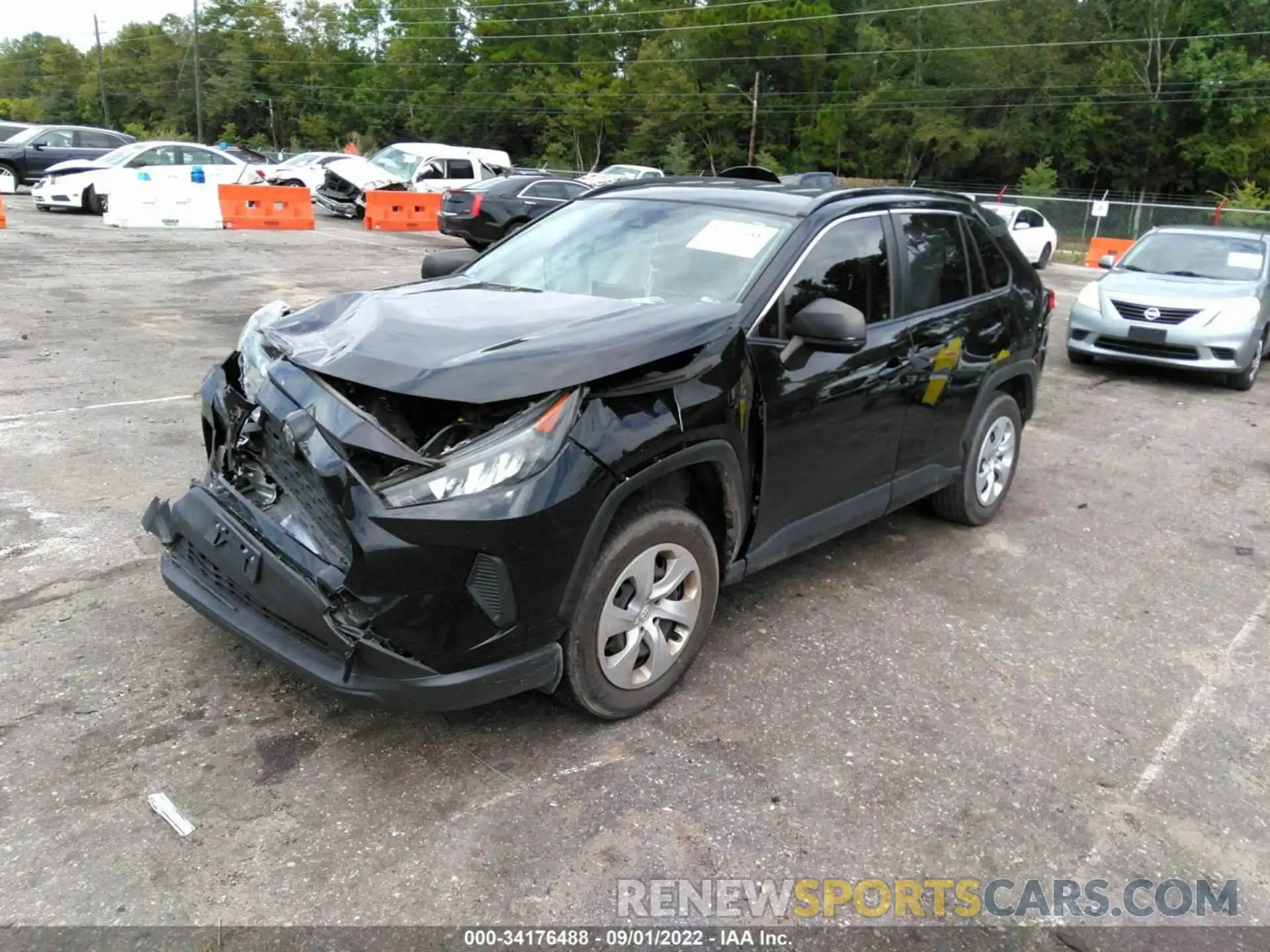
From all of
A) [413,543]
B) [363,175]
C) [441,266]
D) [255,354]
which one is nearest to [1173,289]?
[441,266]

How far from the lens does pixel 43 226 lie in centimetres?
1658

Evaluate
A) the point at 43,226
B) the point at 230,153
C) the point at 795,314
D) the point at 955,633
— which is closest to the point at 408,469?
the point at 795,314

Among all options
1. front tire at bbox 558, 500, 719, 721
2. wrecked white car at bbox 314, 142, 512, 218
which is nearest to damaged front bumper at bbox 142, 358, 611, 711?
front tire at bbox 558, 500, 719, 721

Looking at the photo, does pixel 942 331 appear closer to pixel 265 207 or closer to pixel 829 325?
pixel 829 325

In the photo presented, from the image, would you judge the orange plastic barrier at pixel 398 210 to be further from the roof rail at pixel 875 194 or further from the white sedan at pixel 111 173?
the roof rail at pixel 875 194

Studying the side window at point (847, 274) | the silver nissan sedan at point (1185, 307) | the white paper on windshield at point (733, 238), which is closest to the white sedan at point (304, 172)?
the silver nissan sedan at point (1185, 307)

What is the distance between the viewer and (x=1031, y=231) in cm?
2178

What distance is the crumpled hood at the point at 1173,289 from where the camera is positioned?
913cm

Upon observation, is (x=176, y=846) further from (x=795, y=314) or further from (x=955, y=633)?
(x=955, y=633)

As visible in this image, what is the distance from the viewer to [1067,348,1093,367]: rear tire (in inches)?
394

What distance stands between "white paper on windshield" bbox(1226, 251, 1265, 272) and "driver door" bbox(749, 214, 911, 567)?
7517 mm

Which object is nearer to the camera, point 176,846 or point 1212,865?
point 176,846

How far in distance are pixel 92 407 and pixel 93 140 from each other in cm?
1893

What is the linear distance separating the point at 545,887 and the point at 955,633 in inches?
91.2
